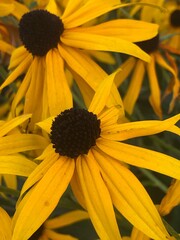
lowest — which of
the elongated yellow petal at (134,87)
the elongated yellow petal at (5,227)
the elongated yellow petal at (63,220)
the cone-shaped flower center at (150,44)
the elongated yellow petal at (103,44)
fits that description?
the elongated yellow petal at (63,220)

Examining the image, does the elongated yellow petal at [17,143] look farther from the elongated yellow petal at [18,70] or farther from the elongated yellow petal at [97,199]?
the elongated yellow petal at [18,70]

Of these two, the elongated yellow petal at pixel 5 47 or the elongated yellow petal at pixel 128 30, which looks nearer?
the elongated yellow petal at pixel 128 30

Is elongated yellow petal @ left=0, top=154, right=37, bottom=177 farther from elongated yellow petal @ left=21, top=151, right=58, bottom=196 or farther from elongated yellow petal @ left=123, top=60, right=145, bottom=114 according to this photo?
elongated yellow petal @ left=123, top=60, right=145, bottom=114

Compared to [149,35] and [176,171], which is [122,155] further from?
[149,35]

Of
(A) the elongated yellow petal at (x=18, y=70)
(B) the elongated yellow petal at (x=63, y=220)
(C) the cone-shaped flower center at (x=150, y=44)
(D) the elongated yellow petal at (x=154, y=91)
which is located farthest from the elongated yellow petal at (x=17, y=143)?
Answer: (C) the cone-shaped flower center at (x=150, y=44)

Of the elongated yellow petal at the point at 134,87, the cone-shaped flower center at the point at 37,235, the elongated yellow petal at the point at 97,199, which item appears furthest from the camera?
the elongated yellow petal at the point at 134,87

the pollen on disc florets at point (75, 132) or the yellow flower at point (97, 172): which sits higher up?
the pollen on disc florets at point (75, 132)
